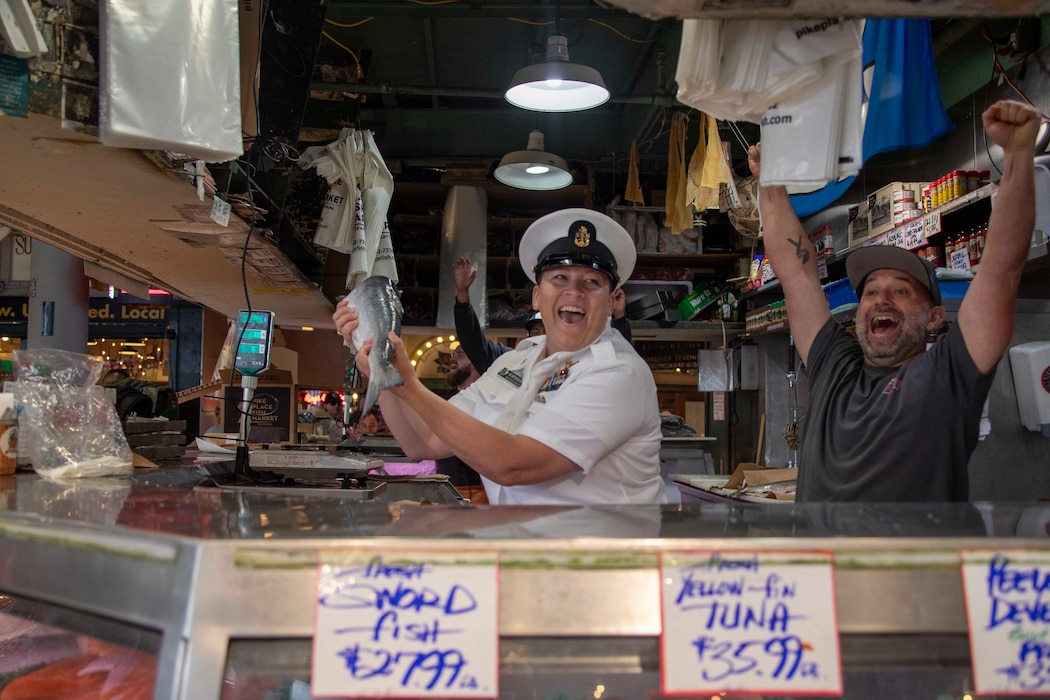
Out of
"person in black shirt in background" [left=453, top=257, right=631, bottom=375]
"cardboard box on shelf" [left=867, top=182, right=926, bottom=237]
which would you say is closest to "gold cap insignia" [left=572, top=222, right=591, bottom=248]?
"person in black shirt in background" [left=453, top=257, right=631, bottom=375]

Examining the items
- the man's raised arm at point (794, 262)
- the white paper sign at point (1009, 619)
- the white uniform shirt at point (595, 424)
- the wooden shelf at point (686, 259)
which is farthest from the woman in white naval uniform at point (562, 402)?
the wooden shelf at point (686, 259)

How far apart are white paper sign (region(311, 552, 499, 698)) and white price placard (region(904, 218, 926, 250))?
4088 millimetres

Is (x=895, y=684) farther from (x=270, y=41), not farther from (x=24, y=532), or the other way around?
(x=270, y=41)

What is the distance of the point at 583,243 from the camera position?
198 centimetres

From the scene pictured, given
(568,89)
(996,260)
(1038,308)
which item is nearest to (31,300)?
(568,89)

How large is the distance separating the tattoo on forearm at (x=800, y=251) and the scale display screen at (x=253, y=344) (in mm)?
1473

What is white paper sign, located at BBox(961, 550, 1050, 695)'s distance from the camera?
869mm

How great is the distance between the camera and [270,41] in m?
3.25

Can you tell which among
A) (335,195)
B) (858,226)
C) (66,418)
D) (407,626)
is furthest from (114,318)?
(407,626)

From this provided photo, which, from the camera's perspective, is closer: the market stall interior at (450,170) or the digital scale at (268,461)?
the market stall interior at (450,170)

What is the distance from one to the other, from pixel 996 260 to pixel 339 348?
7.58 m

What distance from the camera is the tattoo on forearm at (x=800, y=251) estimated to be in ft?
6.61

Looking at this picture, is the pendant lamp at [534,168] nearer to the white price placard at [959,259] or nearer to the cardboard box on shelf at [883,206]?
the cardboard box on shelf at [883,206]

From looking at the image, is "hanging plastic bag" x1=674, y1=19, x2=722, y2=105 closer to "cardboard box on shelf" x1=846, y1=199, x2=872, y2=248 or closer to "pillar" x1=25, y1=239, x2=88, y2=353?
"cardboard box on shelf" x1=846, y1=199, x2=872, y2=248
